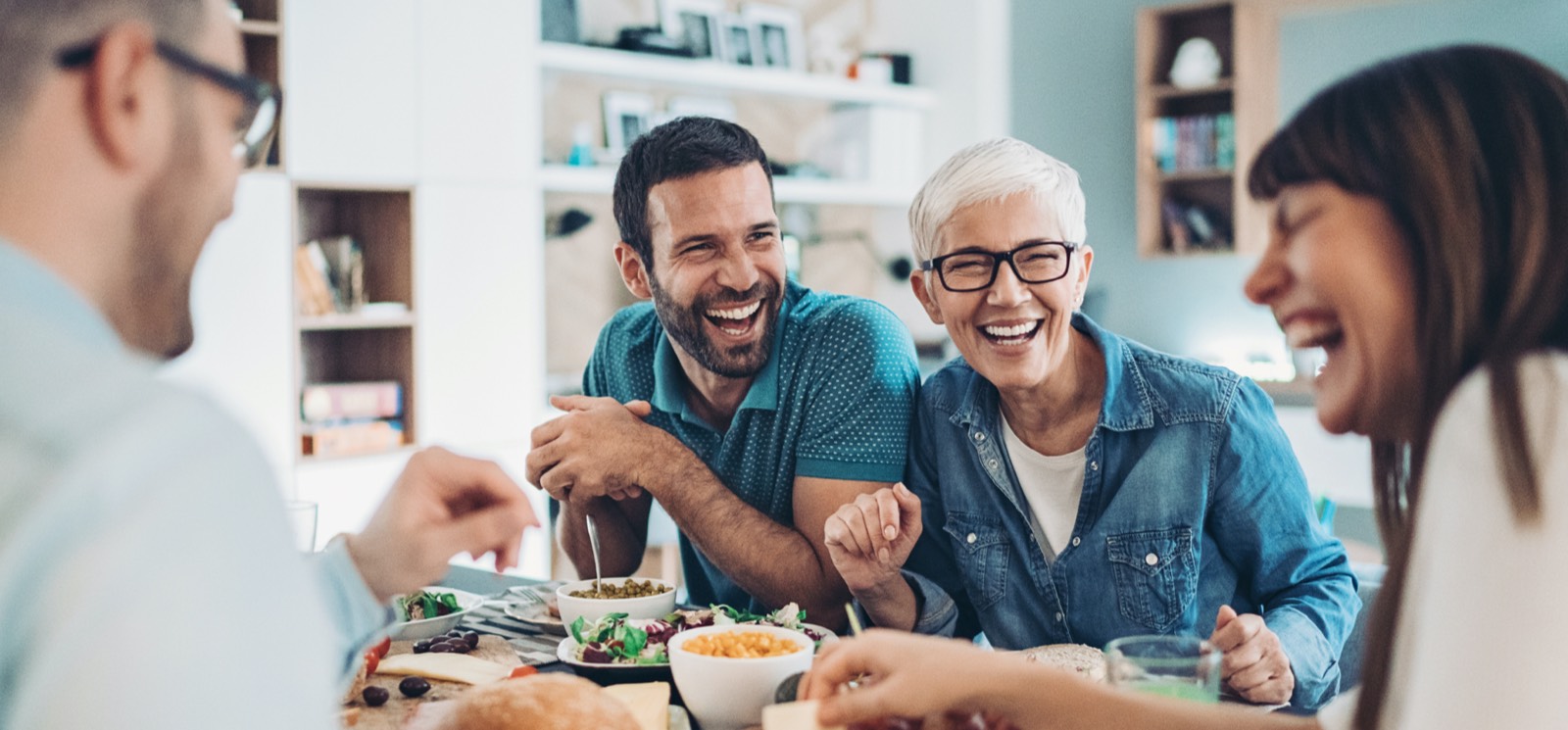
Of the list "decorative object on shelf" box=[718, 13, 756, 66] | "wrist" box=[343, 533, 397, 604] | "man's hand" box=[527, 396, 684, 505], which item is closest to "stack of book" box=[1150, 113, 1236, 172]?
"decorative object on shelf" box=[718, 13, 756, 66]

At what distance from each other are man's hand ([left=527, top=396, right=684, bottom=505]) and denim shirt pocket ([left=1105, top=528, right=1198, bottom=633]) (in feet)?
2.28

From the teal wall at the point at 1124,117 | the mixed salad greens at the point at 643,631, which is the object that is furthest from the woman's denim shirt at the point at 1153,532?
the teal wall at the point at 1124,117

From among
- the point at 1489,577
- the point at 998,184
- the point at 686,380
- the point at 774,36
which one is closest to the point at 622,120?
the point at 774,36

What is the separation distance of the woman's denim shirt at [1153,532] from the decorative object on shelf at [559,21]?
343cm

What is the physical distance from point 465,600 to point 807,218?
4.07 meters

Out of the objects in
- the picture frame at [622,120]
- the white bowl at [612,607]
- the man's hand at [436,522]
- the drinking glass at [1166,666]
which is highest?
the picture frame at [622,120]

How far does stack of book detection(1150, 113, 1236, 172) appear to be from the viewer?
504 cm

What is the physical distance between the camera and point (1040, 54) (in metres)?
5.81

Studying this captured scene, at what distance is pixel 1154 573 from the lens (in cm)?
161

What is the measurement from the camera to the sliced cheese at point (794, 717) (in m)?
1.02

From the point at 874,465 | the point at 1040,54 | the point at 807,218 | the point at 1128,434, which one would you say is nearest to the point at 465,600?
the point at 874,465

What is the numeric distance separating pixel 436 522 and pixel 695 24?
4215mm

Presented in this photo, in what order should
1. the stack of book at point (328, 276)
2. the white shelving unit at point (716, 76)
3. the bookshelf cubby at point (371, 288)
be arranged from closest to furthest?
1. the stack of book at point (328, 276)
2. the bookshelf cubby at point (371, 288)
3. the white shelving unit at point (716, 76)

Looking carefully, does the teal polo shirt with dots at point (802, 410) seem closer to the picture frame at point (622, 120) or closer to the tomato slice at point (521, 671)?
the tomato slice at point (521, 671)
